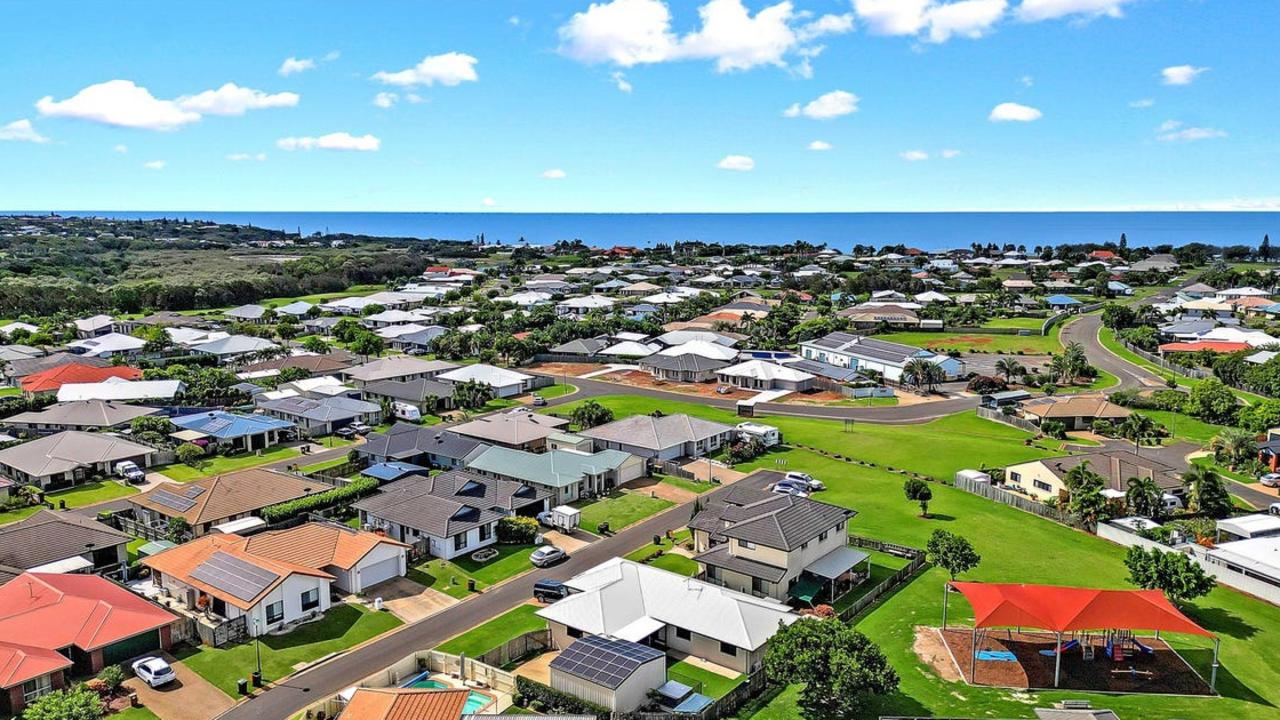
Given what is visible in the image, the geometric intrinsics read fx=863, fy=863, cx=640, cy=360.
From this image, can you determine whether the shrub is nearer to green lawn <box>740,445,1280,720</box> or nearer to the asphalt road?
the asphalt road

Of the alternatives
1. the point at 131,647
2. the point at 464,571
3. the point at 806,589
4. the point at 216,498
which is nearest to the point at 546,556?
the point at 464,571

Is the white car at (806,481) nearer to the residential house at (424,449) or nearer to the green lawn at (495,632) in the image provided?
the residential house at (424,449)

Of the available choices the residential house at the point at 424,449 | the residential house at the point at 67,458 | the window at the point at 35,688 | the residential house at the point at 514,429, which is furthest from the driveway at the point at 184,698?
the residential house at the point at 514,429

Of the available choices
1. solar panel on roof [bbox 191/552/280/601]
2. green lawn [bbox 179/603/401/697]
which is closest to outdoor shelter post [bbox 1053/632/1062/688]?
green lawn [bbox 179/603/401/697]

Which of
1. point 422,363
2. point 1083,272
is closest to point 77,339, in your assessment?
point 422,363

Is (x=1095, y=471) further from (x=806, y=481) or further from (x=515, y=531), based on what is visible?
(x=515, y=531)

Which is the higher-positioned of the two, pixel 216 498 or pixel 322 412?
A: pixel 322 412
